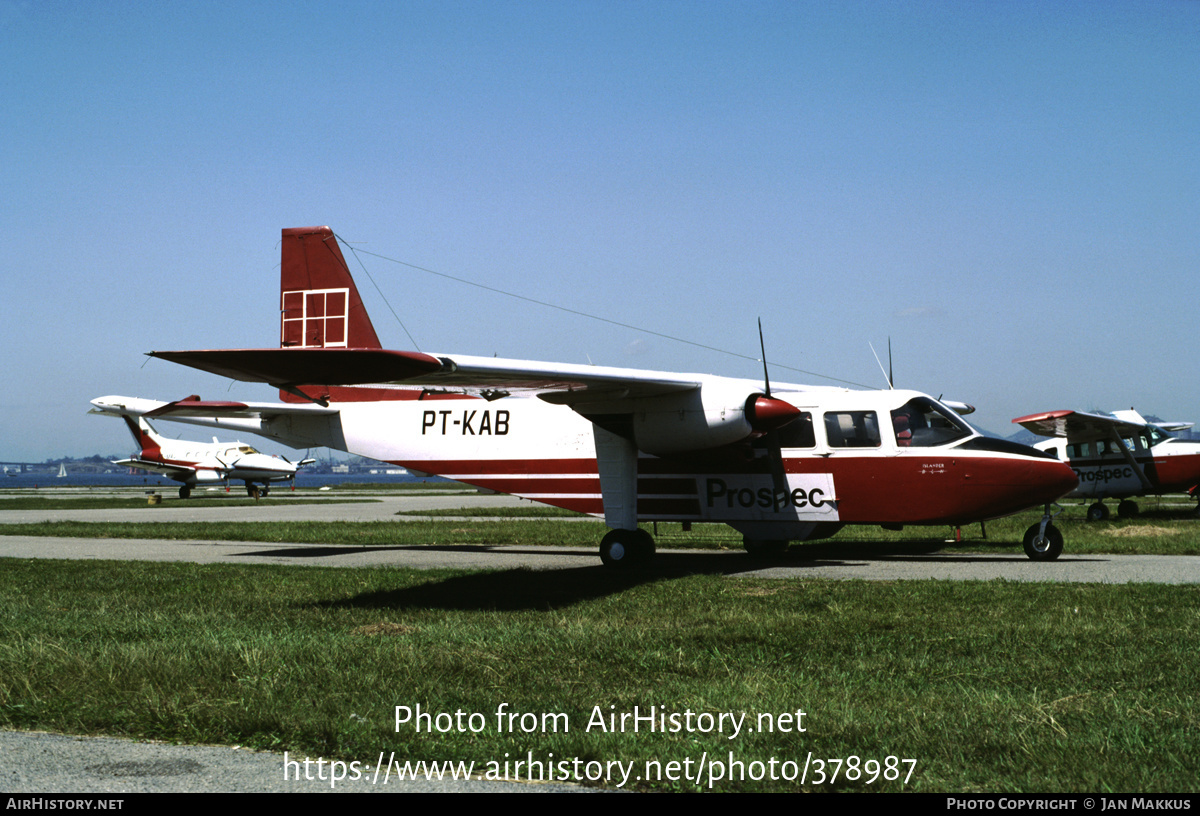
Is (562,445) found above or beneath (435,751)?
above

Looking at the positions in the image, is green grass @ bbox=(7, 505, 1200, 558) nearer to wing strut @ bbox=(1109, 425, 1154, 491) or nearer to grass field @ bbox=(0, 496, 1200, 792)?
wing strut @ bbox=(1109, 425, 1154, 491)

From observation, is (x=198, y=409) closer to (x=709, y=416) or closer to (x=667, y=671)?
(x=709, y=416)

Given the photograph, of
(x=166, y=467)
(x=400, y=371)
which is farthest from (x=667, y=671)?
(x=166, y=467)

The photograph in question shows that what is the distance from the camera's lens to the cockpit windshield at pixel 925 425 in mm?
14734

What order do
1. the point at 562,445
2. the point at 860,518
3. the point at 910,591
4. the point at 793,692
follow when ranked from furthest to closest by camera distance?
1. the point at 562,445
2. the point at 860,518
3. the point at 910,591
4. the point at 793,692

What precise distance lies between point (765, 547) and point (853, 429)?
2789 mm

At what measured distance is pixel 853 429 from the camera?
15.1 metres

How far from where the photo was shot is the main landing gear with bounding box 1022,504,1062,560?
14.8m

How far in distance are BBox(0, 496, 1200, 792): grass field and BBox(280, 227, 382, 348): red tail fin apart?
26.7 feet

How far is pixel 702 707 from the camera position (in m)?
5.62

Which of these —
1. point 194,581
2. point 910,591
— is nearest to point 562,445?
point 194,581

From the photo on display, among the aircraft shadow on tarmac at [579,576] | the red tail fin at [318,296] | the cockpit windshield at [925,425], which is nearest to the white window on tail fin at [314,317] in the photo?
the red tail fin at [318,296]
